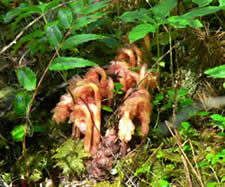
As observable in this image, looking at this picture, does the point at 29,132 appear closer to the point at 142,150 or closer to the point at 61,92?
the point at 61,92

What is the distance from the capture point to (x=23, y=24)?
2.50 m

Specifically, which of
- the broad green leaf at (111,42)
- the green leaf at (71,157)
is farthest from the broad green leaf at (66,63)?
the broad green leaf at (111,42)

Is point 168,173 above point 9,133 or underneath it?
underneath

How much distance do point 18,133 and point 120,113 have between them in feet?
2.45

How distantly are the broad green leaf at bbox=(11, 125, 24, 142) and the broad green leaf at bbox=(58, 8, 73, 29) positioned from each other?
82 centimetres

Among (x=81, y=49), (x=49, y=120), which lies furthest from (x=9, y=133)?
(x=81, y=49)

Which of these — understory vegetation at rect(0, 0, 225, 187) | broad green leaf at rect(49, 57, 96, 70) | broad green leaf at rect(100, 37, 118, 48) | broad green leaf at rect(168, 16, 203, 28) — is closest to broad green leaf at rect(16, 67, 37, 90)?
understory vegetation at rect(0, 0, 225, 187)

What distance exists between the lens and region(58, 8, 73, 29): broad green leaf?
1.39 meters

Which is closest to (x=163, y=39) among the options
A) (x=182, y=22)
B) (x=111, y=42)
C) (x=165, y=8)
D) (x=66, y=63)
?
(x=111, y=42)

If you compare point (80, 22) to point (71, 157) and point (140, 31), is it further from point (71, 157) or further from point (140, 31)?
point (71, 157)

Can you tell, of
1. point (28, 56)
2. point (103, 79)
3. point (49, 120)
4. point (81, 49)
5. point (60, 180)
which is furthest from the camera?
point (28, 56)

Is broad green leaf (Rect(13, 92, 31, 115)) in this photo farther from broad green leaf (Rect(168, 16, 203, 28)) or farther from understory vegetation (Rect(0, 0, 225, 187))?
broad green leaf (Rect(168, 16, 203, 28))

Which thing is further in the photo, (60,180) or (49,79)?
(49,79)

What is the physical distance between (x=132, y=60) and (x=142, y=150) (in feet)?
2.37
